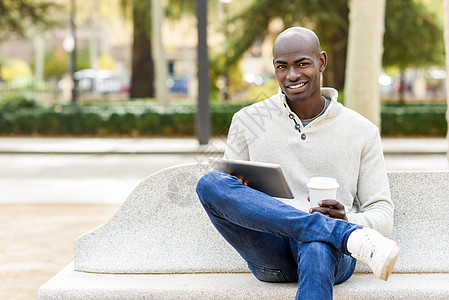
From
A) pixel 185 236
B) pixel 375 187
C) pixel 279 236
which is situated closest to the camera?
pixel 279 236

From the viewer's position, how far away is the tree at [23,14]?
2184cm

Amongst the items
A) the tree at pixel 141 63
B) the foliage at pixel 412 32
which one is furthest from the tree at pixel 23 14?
the foliage at pixel 412 32

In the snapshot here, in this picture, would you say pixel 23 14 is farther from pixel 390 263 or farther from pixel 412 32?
pixel 390 263

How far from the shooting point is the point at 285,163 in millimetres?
3418

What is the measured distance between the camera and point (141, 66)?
27.3m

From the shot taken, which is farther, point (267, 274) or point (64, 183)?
point (64, 183)

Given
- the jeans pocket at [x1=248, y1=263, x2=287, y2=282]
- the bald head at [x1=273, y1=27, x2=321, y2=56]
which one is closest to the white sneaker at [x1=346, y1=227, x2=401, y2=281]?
the jeans pocket at [x1=248, y1=263, x2=287, y2=282]

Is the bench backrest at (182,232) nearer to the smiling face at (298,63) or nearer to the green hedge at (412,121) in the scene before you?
the smiling face at (298,63)

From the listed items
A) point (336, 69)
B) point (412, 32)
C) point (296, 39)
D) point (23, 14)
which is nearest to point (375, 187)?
point (296, 39)

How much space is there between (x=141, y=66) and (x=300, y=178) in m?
24.5

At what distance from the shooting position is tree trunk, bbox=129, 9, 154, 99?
27.3m

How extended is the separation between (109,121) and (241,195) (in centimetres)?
1697

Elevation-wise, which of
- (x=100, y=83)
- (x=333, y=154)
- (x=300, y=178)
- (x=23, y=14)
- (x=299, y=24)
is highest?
(x=23, y=14)

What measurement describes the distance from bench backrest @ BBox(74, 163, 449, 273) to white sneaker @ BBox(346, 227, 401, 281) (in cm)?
84
